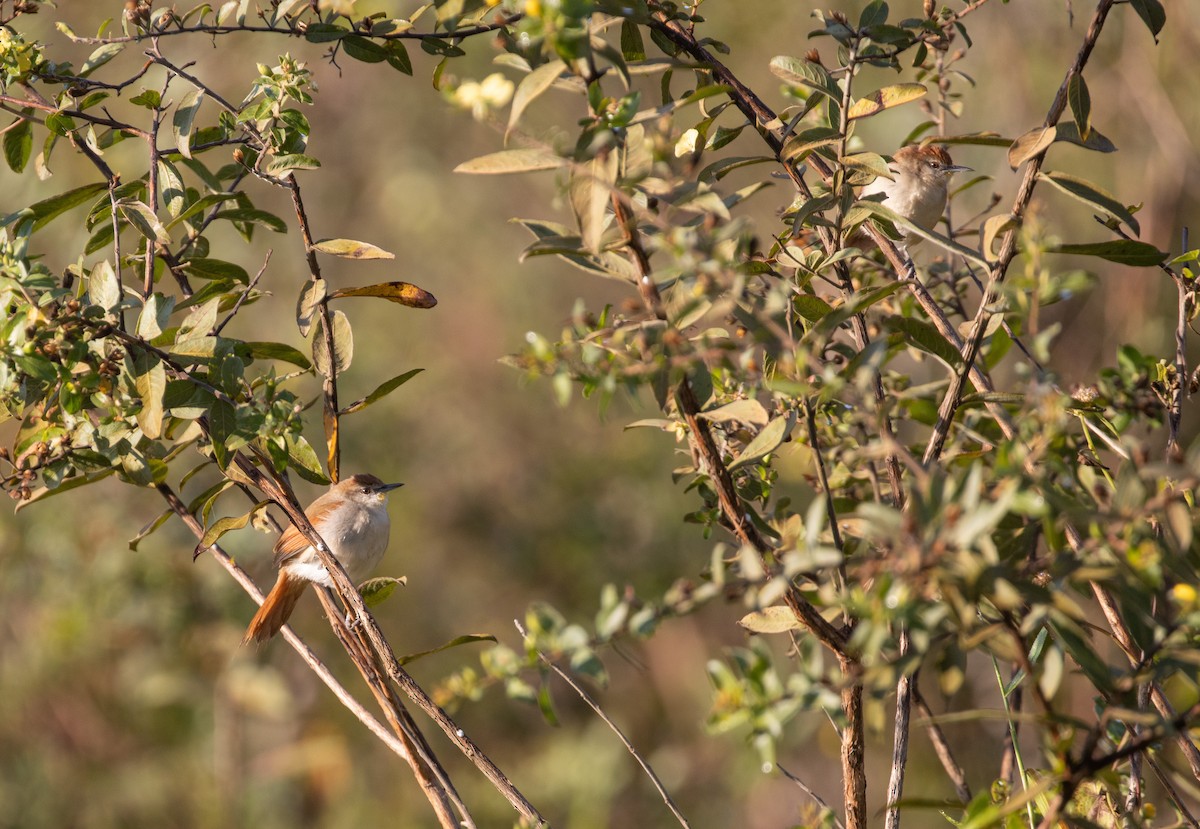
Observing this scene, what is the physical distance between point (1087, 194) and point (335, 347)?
54.9 inches

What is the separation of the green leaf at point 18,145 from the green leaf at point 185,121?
41 centimetres

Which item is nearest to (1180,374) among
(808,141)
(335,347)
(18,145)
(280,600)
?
(808,141)

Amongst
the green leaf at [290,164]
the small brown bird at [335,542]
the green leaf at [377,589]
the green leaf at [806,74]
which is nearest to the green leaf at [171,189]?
the green leaf at [290,164]

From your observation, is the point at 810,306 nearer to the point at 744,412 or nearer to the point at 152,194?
the point at 744,412

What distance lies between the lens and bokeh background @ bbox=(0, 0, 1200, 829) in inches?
248

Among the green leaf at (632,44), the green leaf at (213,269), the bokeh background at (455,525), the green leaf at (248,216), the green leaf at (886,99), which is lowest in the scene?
the bokeh background at (455,525)

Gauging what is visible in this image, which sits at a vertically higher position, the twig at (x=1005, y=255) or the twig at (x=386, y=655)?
the twig at (x=1005, y=255)

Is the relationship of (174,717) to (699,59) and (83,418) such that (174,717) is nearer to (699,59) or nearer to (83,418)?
(83,418)

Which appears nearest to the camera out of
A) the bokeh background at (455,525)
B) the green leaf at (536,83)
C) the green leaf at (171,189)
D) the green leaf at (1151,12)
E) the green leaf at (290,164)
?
the green leaf at (536,83)

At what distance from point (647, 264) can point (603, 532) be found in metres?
6.28

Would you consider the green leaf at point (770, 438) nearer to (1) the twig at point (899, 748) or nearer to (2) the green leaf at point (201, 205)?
(1) the twig at point (899, 748)

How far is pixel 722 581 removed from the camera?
1.24 meters

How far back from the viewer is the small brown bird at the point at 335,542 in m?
4.18

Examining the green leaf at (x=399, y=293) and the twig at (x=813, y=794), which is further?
the green leaf at (x=399, y=293)
